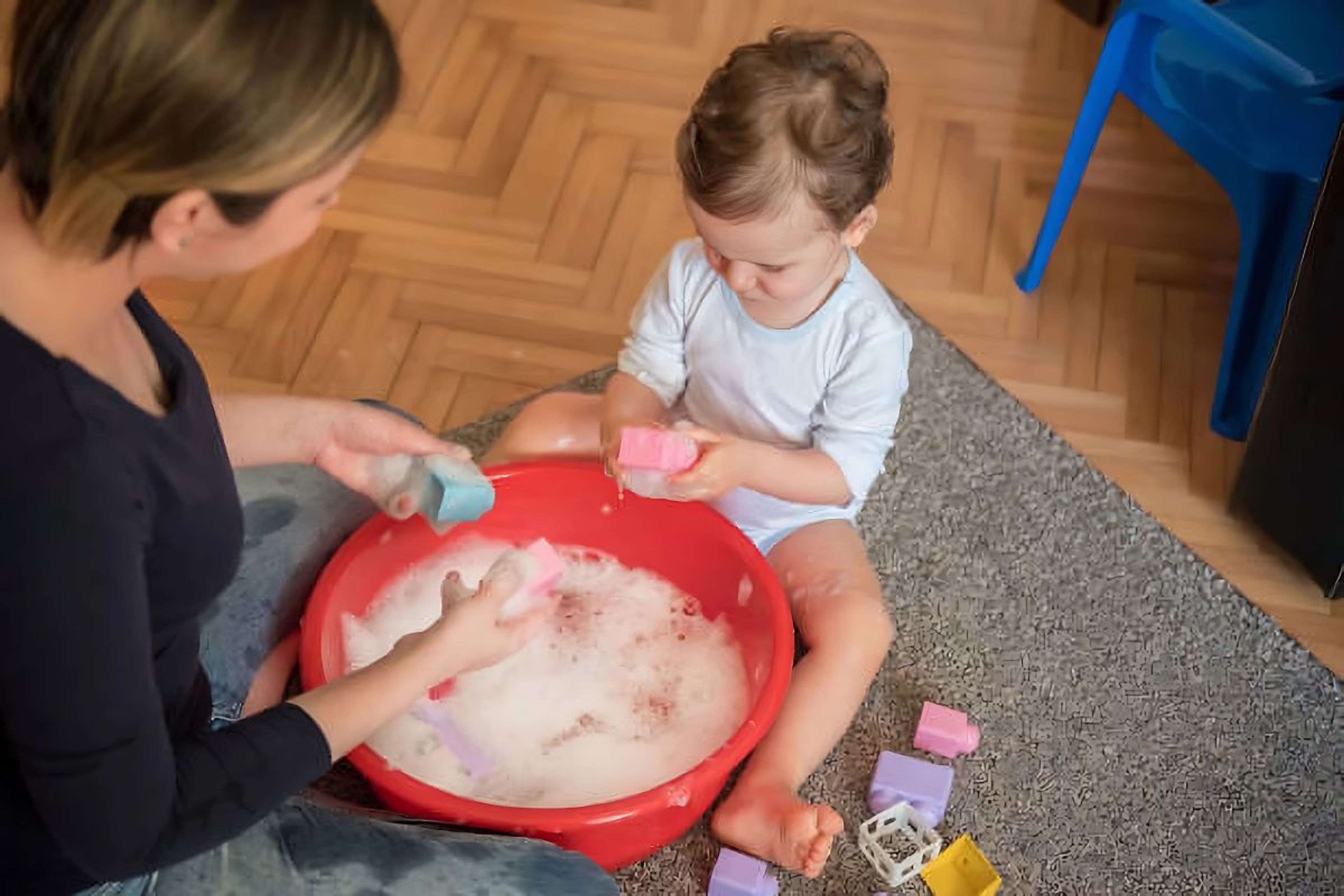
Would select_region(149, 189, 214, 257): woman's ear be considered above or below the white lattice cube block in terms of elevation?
above

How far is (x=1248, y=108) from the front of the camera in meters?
1.40

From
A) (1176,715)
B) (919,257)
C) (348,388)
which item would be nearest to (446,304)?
(348,388)

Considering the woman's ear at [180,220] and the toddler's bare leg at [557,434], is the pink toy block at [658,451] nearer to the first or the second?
the toddler's bare leg at [557,434]

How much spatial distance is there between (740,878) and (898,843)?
15 centimetres

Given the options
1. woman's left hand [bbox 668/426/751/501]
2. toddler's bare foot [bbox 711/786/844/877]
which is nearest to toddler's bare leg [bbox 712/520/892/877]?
toddler's bare foot [bbox 711/786/844/877]

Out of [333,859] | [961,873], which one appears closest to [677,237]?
[961,873]

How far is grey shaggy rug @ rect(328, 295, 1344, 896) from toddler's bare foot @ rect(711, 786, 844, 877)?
0.04 m

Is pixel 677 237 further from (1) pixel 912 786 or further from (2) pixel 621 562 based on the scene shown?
(1) pixel 912 786

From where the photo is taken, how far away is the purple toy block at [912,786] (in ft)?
3.99

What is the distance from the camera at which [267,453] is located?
3.65 feet

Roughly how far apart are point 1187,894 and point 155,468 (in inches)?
36.4

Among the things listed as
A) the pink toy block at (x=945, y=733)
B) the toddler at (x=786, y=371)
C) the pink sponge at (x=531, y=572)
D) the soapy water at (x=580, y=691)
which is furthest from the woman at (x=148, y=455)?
the pink toy block at (x=945, y=733)

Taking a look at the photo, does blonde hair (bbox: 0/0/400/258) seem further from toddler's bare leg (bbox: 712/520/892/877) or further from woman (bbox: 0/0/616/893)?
toddler's bare leg (bbox: 712/520/892/877)

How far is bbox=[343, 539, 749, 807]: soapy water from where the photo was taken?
1173 millimetres
